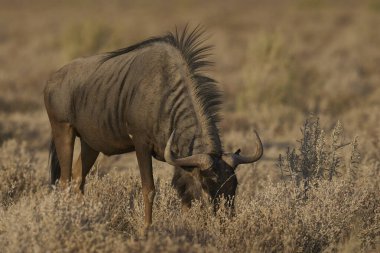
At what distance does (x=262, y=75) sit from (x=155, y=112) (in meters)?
9.44

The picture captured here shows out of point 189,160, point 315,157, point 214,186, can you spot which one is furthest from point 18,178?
point 315,157

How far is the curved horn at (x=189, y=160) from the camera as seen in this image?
16.6 feet

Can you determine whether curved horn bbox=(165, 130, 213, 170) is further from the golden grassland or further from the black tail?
→ the black tail

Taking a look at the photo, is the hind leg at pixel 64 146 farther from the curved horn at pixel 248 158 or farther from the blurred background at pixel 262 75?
the curved horn at pixel 248 158

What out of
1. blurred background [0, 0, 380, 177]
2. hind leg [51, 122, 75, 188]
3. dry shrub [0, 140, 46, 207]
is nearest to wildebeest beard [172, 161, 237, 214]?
blurred background [0, 0, 380, 177]

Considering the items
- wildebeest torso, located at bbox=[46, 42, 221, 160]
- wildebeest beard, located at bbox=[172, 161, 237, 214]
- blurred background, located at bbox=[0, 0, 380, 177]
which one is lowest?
wildebeest beard, located at bbox=[172, 161, 237, 214]

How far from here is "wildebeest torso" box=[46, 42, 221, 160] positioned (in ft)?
18.0

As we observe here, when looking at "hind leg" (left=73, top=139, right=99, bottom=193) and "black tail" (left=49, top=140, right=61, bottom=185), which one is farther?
"black tail" (left=49, top=140, right=61, bottom=185)

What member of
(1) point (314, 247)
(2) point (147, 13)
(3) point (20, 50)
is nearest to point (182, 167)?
(1) point (314, 247)

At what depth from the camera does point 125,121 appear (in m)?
5.78

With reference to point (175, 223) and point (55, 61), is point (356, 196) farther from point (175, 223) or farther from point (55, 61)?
point (55, 61)

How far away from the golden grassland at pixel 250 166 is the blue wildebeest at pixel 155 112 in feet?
0.94

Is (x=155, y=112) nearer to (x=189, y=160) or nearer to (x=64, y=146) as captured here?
(x=189, y=160)

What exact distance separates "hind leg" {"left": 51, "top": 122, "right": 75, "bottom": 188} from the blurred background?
1419 millimetres
